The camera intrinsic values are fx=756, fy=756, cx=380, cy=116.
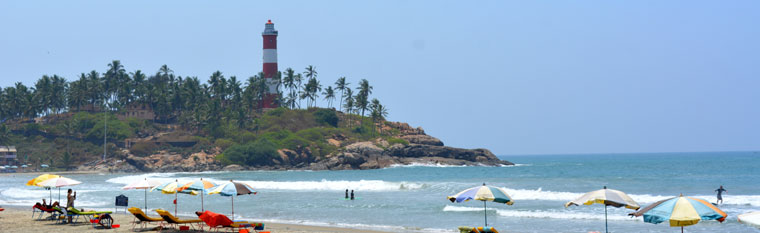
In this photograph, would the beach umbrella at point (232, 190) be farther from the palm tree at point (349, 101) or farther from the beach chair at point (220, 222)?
the palm tree at point (349, 101)

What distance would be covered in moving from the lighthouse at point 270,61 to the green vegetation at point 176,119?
3.49ft

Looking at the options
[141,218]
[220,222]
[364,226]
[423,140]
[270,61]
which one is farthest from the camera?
[423,140]

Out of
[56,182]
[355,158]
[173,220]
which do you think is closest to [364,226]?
[173,220]

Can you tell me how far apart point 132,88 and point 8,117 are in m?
17.8

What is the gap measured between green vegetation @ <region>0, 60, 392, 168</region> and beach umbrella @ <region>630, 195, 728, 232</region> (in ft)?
284

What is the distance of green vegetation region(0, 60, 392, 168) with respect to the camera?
99.9m

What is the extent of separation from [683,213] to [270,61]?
9715 cm

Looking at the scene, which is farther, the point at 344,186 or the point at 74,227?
the point at 344,186

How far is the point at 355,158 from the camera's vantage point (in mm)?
→ 98938

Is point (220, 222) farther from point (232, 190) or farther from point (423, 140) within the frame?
point (423, 140)

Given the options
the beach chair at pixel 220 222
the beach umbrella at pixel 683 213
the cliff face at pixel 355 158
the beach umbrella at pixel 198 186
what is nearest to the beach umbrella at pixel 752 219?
the beach umbrella at pixel 683 213

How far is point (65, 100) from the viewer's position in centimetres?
11400

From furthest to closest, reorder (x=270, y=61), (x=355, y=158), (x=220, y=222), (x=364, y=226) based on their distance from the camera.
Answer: (x=270, y=61) → (x=355, y=158) → (x=364, y=226) → (x=220, y=222)

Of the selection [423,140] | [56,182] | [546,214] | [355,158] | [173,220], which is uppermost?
[423,140]
